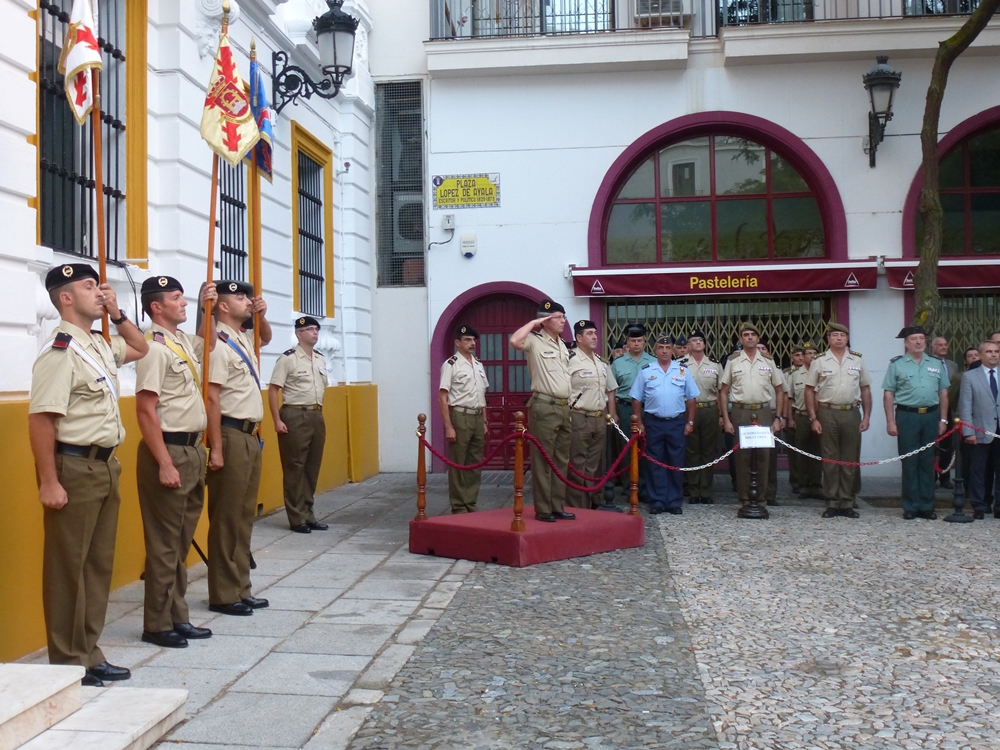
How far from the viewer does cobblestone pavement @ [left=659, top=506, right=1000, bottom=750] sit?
431 cm

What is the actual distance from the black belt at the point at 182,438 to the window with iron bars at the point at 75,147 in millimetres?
2030

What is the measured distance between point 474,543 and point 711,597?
196 cm

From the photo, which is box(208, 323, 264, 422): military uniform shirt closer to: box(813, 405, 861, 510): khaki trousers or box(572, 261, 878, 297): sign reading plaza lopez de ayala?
box(813, 405, 861, 510): khaki trousers

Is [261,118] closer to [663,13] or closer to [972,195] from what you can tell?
[663,13]

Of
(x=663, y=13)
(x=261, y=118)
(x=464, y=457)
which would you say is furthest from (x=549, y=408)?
(x=663, y=13)

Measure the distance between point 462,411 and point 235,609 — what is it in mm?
4265

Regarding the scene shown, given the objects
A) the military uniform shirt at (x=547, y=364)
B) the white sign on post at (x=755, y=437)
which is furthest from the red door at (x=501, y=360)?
the military uniform shirt at (x=547, y=364)

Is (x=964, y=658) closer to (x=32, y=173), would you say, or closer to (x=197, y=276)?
(x=32, y=173)

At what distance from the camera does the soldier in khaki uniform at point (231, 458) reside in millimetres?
6215

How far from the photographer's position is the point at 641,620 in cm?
611

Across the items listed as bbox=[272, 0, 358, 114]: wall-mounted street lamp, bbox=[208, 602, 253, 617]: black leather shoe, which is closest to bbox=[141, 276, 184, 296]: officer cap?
bbox=[208, 602, 253, 617]: black leather shoe

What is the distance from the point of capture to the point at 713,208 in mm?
14750

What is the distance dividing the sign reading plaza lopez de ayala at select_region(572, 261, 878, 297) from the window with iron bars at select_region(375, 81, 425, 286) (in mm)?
2428

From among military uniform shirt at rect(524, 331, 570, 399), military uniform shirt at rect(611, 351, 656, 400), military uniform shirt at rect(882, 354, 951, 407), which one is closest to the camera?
military uniform shirt at rect(524, 331, 570, 399)
